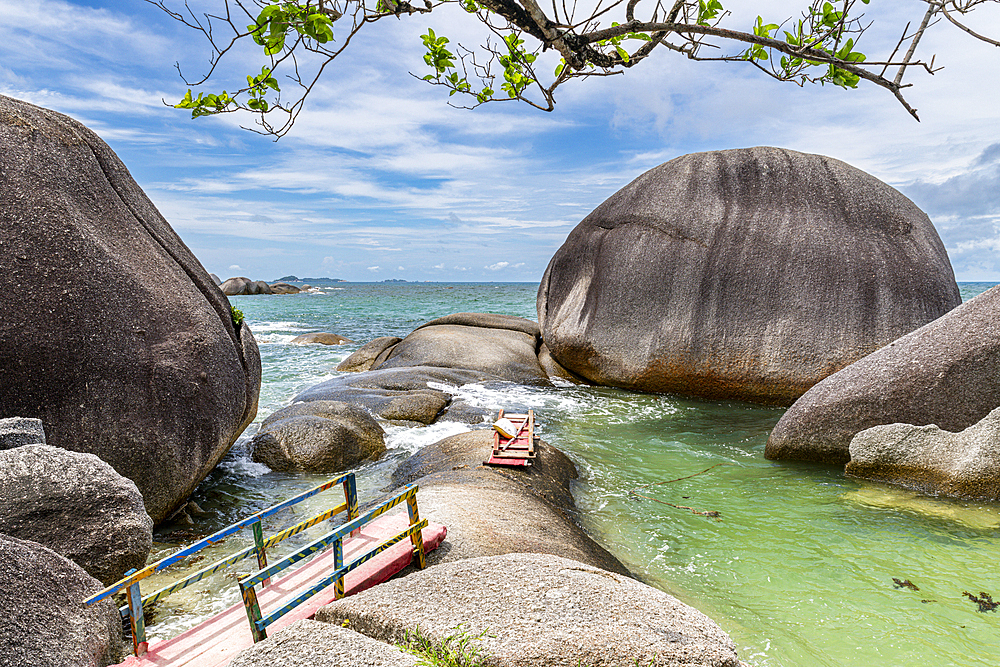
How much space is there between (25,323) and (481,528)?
Answer: 3.59 m

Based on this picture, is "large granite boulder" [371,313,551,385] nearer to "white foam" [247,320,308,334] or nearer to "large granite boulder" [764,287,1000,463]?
"large granite boulder" [764,287,1000,463]

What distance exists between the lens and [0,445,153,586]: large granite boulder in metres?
→ 3.26

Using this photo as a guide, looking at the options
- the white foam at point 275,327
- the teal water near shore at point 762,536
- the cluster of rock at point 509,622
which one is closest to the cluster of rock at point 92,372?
the teal water near shore at point 762,536

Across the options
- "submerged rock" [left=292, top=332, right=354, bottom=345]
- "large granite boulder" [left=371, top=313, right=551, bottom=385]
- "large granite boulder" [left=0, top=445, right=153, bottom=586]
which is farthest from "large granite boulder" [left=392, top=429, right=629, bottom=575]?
"submerged rock" [left=292, top=332, right=354, bottom=345]

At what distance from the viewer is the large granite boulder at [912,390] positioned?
20.4ft

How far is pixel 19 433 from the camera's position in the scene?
12.1 ft

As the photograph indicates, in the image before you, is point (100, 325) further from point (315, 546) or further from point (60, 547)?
point (315, 546)

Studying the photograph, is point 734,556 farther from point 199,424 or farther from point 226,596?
point 199,424

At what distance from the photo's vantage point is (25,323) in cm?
429

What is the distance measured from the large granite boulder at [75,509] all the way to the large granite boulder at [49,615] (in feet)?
1.32

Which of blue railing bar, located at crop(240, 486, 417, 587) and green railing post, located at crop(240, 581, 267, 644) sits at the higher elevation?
blue railing bar, located at crop(240, 486, 417, 587)

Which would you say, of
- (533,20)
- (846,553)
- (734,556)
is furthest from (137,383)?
(846,553)

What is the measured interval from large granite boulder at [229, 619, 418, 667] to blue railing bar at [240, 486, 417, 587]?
244 mm

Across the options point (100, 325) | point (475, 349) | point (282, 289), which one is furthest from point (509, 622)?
point (282, 289)
